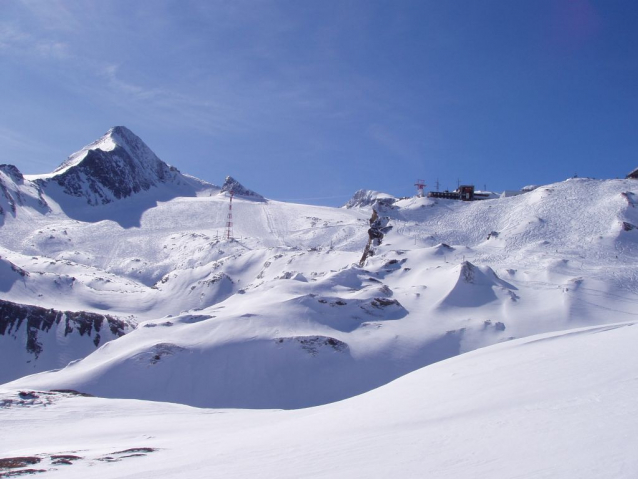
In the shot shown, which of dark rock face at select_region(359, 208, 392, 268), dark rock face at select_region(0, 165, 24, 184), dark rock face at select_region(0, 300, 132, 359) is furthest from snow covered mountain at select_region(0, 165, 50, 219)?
dark rock face at select_region(359, 208, 392, 268)

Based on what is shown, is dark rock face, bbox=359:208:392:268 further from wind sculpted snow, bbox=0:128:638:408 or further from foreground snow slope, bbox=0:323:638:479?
foreground snow slope, bbox=0:323:638:479

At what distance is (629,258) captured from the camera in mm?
59156

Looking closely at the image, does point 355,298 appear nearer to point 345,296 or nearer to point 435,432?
point 345,296

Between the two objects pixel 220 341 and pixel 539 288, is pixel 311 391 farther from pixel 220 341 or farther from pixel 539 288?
pixel 539 288

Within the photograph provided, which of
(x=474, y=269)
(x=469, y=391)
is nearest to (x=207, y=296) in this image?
(x=474, y=269)

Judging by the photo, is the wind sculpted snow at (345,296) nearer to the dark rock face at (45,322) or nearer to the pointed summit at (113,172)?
the dark rock face at (45,322)

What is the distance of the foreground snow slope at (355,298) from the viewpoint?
39.6m

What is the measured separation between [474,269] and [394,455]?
42.9m

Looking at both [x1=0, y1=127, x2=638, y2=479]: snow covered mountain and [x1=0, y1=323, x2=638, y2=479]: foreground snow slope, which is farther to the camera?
[x1=0, y1=127, x2=638, y2=479]: snow covered mountain

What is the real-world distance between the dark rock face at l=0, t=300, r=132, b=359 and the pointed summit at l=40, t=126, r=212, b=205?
92.8 m

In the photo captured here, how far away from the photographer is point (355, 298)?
4941 centimetres

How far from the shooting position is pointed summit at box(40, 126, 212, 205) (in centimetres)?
15862

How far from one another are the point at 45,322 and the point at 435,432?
6583cm

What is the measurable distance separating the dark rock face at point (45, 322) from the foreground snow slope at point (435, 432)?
44.1m
